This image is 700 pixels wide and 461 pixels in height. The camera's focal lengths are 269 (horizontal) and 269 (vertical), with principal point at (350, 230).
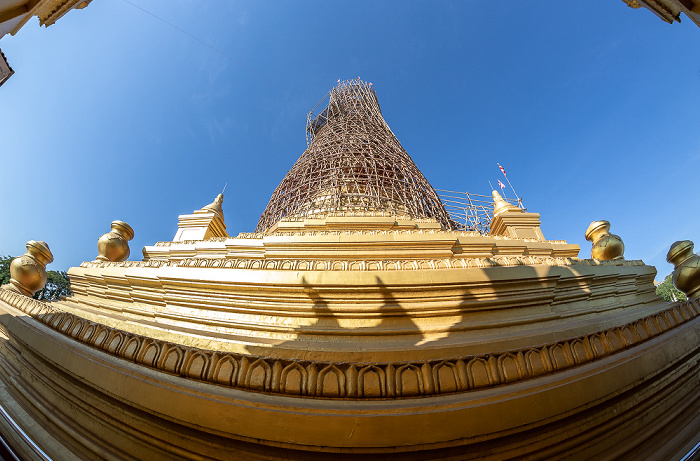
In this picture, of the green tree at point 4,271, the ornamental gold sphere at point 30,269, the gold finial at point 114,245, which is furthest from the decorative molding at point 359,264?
the green tree at point 4,271

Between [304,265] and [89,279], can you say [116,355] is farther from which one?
[89,279]

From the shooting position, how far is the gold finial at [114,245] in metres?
6.73

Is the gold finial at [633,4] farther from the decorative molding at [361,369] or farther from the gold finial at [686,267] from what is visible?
the decorative molding at [361,369]

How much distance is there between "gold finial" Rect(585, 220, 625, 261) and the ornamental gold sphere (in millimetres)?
12567

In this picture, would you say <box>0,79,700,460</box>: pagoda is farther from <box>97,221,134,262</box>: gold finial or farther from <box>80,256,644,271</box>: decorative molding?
<box>97,221,134,262</box>: gold finial

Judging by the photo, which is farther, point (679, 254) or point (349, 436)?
point (679, 254)

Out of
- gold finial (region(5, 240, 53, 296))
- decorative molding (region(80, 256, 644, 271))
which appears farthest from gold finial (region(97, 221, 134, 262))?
decorative molding (region(80, 256, 644, 271))

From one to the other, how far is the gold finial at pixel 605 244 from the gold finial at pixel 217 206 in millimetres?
13062

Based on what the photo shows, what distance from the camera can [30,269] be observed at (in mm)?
5461

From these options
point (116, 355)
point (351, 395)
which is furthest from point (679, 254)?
point (116, 355)

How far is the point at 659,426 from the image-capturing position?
286 centimetres

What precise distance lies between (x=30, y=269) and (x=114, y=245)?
1488 mm

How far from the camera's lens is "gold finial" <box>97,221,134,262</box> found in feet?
22.1

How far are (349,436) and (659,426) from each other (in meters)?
3.43
